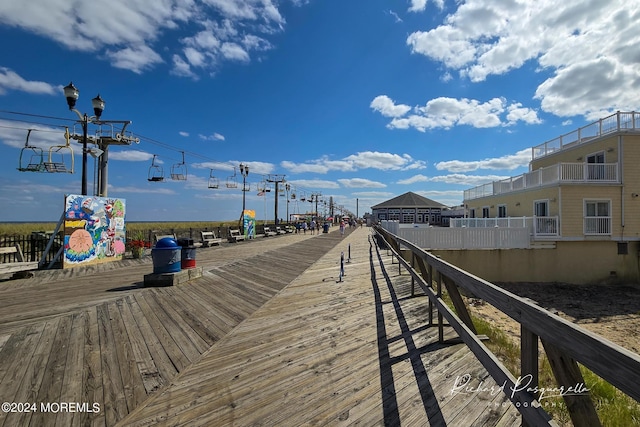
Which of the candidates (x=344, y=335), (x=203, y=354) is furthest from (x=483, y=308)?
(x=203, y=354)

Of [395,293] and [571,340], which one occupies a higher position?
[571,340]

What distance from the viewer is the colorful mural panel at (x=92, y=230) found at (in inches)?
410

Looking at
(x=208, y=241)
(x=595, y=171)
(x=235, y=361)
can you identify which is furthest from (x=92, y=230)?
(x=595, y=171)

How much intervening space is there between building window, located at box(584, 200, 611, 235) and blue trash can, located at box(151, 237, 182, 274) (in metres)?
21.9

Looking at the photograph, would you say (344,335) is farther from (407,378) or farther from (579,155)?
(579,155)

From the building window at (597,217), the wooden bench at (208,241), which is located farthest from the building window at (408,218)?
the wooden bench at (208,241)

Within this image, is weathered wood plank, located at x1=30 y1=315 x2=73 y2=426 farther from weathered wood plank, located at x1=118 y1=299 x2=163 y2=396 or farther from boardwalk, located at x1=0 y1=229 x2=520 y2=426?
weathered wood plank, located at x1=118 y1=299 x2=163 y2=396

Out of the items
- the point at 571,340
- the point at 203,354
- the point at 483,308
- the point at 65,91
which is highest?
the point at 65,91

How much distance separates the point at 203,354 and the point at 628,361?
405 centimetres

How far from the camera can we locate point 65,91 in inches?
411

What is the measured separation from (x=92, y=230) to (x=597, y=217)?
84.9 ft

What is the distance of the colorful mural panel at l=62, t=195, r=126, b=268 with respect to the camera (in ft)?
34.1

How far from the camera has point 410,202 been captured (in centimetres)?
6088

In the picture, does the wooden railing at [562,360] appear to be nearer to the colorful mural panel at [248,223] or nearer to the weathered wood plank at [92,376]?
the weathered wood plank at [92,376]
